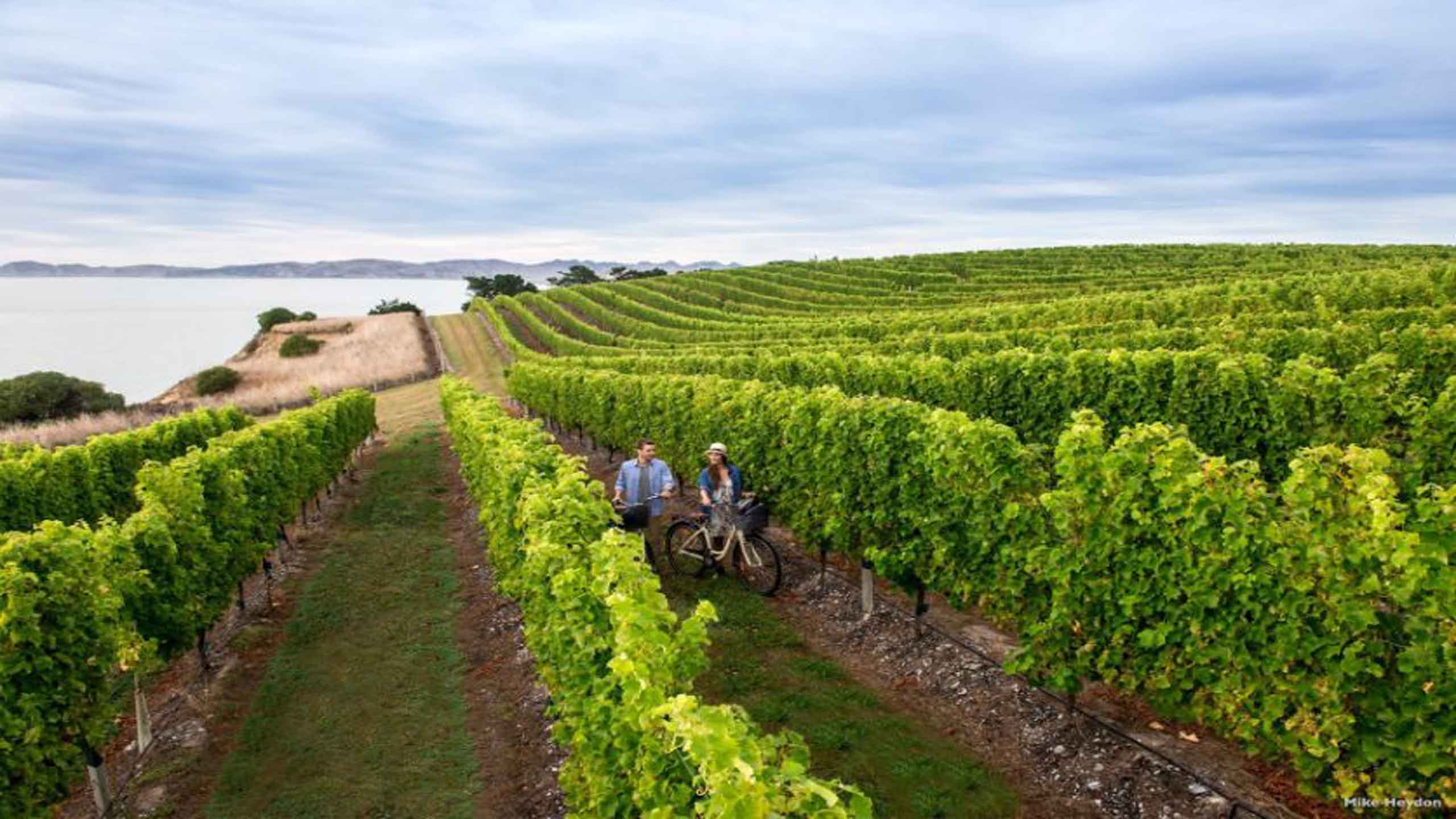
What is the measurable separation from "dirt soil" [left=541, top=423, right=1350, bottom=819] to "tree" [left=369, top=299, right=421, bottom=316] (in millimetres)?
98011

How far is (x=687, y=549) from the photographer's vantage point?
13.8 metres

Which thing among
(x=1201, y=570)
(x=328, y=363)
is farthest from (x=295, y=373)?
(x=1201, y=570)

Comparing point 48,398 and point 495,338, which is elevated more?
point 495,338

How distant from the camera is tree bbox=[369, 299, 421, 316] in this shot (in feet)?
338

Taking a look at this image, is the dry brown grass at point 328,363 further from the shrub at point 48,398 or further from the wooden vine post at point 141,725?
the wooden vine post at point 141,725

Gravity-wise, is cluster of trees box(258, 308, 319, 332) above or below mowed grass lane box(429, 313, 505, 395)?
above

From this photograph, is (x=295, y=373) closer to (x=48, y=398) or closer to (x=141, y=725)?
(x=48, y=398)

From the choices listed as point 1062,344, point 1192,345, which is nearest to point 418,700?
point 1062,344

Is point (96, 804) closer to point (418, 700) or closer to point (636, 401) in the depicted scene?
point (418, 700)

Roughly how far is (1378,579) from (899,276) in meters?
76.3

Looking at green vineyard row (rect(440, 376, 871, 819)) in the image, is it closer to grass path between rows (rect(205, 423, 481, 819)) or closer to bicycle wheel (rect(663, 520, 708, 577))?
grass path between rows (rect(205, 423, 481, 819))

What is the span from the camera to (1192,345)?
20062 millimetres

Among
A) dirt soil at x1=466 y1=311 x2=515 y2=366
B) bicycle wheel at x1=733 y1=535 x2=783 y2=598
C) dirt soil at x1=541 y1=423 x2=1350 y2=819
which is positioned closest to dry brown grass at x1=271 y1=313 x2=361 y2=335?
dirt soil at x1=466 y1=311 x2=515 y2=366

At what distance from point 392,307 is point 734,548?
105255 mm
